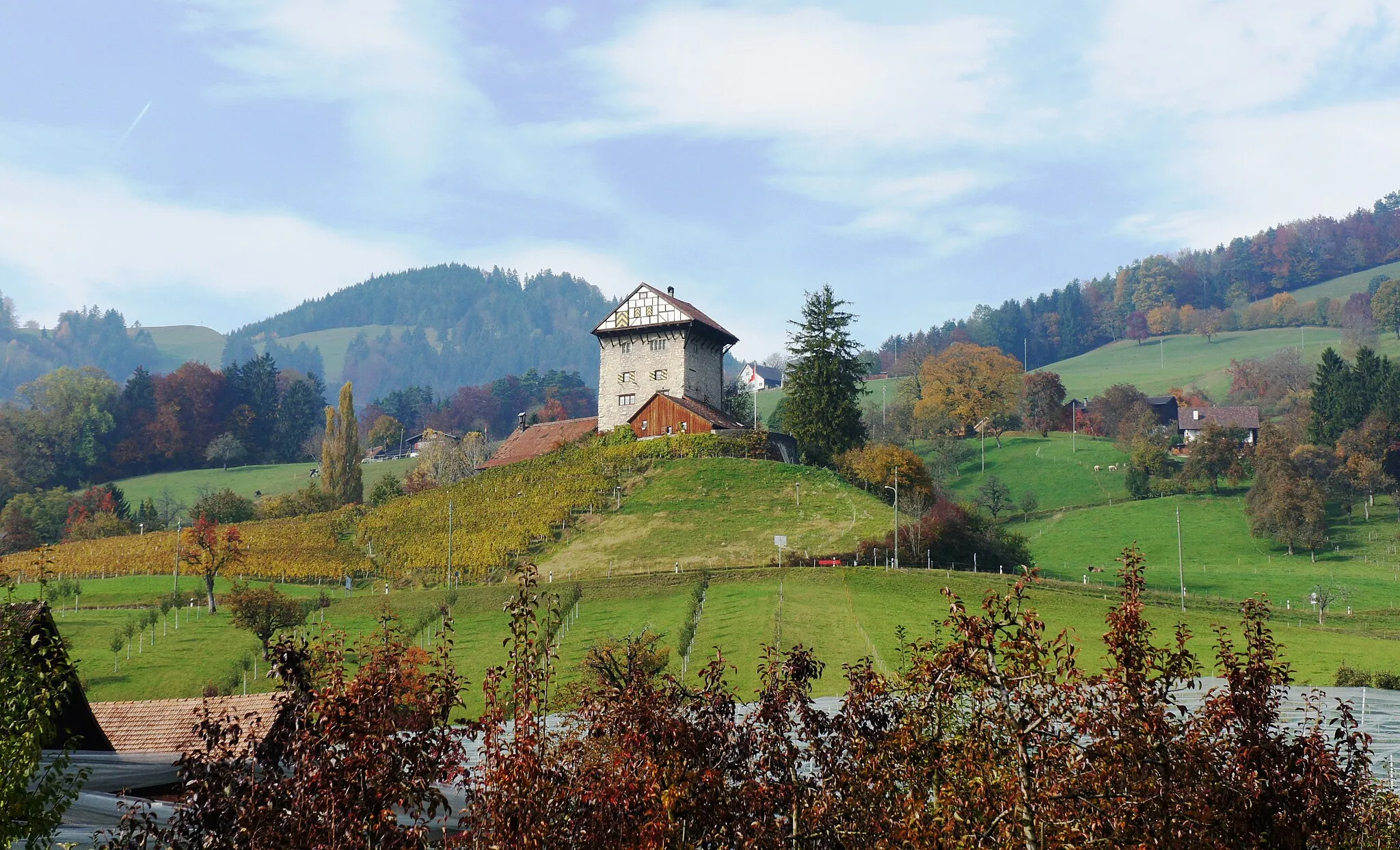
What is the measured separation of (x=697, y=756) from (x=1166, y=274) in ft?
672

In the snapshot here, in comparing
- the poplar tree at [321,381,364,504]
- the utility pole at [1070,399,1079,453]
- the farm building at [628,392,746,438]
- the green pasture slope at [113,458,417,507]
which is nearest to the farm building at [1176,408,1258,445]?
the utility pole at [1070,399,1079,453]

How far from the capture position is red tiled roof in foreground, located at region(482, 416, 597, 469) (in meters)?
87.6

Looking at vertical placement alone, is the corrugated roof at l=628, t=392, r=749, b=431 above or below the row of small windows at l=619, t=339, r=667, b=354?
below

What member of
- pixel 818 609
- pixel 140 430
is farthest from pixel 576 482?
pixel 140 430

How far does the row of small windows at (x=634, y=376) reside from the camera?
84188 mm

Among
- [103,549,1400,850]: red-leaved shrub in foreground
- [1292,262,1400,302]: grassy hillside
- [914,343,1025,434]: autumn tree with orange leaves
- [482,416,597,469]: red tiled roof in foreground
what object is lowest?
[103,549,1400,850]: red-leaved shrub in foreground

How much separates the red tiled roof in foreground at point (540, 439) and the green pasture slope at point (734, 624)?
2943cm

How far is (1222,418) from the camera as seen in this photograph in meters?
112

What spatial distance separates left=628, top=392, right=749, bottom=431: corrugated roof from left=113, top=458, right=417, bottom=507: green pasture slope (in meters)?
47.2

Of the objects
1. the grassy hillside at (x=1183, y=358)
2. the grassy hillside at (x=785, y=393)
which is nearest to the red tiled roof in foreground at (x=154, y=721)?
the grassy hillside at (x=1183, y=358)

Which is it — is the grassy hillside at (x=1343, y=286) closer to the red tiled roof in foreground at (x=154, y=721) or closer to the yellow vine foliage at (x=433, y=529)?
the yellow vine foliage at (x=433, y=529)

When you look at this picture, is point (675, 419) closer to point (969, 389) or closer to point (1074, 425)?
point (969, 389)

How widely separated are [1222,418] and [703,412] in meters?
58.5

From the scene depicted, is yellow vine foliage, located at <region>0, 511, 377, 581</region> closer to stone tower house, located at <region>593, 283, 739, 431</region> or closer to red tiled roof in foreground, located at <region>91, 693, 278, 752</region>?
stone tower house, located at <region>593, 283, 739, 431</region>
